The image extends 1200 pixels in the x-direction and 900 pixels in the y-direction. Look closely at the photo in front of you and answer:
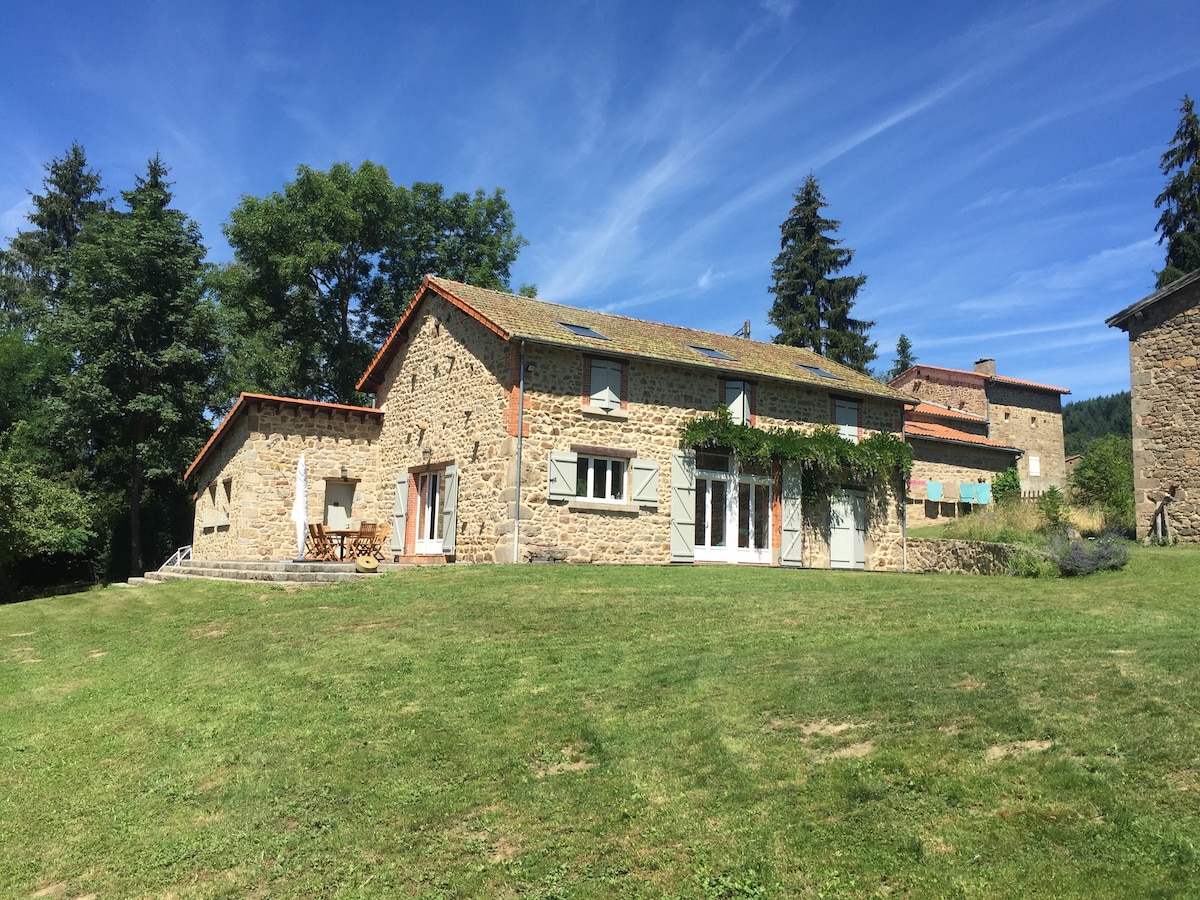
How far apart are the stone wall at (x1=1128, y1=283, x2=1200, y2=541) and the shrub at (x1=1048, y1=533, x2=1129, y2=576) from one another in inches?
155

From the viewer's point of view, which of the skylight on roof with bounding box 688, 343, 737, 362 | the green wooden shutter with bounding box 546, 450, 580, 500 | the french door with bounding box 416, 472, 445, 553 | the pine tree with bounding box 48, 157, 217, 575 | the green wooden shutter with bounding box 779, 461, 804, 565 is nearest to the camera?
the green wooden shutter with bounding box 546, 450, 580, 500

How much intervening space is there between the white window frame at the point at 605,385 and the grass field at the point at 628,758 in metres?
7.72

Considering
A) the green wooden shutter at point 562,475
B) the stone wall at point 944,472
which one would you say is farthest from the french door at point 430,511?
the stone wall at point 944,472

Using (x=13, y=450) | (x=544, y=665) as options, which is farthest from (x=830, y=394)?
(x=13, y=450)

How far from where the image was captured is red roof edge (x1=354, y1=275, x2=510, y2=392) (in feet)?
55.6

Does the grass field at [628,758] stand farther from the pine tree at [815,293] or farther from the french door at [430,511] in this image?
the pine tree at [815,293]

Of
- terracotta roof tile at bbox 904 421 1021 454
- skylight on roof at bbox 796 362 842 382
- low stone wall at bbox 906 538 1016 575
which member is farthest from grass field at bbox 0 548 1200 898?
terracotta roof tile at bbox 904 421 1021 454

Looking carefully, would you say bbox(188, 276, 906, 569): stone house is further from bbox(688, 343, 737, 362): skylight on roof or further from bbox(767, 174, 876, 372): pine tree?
bbox(767, 174, 876, 372): pine tree

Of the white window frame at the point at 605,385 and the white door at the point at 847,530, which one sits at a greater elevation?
the white window frame at the point at 605,385

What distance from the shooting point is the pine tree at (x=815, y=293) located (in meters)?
39.6

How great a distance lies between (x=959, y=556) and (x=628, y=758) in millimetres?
14199

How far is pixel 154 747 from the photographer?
6.51 m

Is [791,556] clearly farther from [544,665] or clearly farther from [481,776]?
[481,776]

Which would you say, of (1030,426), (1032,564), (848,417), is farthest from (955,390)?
(1032,564)
